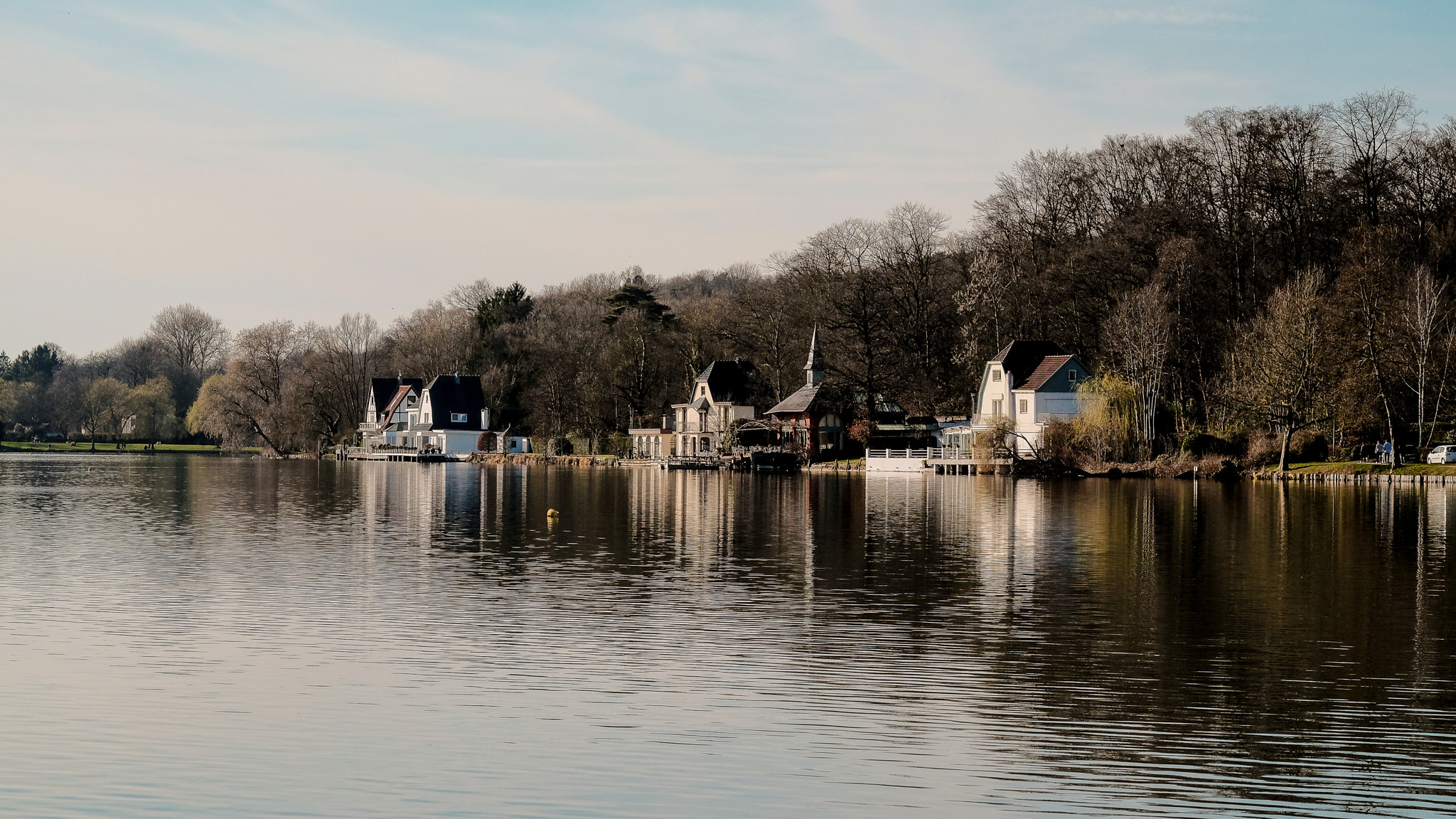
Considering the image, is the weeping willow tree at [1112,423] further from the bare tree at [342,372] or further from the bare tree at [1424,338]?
the bare tree at [342,372]

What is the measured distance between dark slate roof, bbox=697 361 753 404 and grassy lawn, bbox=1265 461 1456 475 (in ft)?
132

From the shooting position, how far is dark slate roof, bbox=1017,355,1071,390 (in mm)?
76812

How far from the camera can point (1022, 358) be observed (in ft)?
262

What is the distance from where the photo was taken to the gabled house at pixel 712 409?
9625cm

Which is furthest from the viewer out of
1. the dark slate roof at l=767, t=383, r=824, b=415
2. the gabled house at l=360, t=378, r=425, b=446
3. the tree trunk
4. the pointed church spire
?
the gabled house at l=360, t=378, r=425, b=446

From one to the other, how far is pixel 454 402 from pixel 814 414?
148ft

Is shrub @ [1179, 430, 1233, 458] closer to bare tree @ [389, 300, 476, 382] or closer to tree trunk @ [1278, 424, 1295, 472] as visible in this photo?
tree trunk @ [1278, 424, 1295, 472]

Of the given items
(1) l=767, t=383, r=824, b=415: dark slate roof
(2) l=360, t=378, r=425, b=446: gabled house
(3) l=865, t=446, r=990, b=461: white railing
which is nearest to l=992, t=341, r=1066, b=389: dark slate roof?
(3) l=865, t=446, r=990, b=461: white railing

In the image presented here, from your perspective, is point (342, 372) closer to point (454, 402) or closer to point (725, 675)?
point (454, 402)

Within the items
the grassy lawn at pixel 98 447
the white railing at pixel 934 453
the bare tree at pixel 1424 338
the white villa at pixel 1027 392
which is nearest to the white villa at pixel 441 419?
the grassy lawn at pixel 98 447

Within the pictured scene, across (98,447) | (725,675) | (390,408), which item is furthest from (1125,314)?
(98,447)

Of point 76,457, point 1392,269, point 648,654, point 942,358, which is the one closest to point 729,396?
point 942,358

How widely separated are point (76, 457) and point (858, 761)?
4546 inches

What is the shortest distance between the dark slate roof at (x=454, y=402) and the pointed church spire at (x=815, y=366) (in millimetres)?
42270
